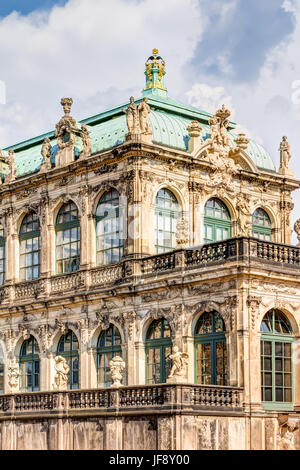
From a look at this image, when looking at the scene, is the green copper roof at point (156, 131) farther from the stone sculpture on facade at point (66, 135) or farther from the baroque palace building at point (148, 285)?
the stone sculpture on facade at point (66, 135)

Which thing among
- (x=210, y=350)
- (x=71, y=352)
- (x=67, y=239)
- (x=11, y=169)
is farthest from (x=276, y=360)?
(x=11, y=169)

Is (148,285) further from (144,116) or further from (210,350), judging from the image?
(144,116)

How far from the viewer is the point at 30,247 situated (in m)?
45.7

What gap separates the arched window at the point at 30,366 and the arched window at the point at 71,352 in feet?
4.36

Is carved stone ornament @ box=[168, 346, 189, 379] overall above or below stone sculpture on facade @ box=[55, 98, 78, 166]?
below

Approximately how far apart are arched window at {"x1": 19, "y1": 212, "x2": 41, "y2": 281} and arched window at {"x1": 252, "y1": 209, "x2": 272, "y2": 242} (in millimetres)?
8493

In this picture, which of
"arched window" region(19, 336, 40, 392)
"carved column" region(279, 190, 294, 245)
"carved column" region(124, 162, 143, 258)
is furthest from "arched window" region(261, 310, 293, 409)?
"arched window" region(19, 336, 40, 392)

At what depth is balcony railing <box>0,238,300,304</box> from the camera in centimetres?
3647

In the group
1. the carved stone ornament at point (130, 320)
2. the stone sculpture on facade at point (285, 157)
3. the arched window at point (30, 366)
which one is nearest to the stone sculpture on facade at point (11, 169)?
the arched window at point (30, 366)

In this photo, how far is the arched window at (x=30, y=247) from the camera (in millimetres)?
45281

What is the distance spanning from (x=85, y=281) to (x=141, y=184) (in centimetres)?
436

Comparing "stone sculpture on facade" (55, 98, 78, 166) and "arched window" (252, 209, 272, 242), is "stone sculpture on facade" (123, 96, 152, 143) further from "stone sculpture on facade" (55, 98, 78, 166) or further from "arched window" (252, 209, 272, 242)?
"arched window" (252, 209, 272, 242)

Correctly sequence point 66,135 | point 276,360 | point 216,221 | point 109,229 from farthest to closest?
point 66,135 < point 216,221 < point 109,229 < point 276,360

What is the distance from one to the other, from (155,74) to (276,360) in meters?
15.0
